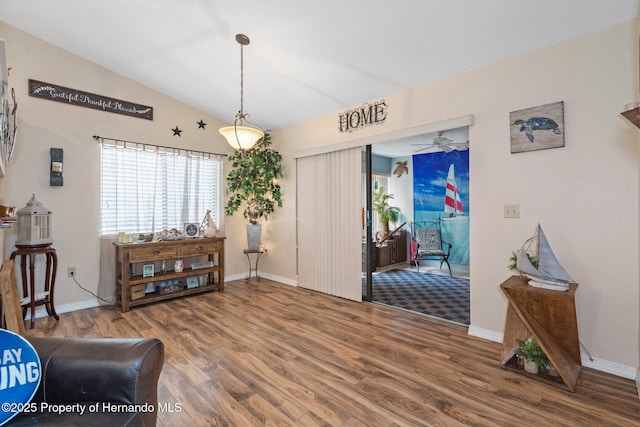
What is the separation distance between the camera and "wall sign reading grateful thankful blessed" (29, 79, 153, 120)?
335 centimetres

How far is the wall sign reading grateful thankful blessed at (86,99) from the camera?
3346 millimetres

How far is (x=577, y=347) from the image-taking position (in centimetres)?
208

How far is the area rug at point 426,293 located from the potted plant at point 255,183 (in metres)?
2.15

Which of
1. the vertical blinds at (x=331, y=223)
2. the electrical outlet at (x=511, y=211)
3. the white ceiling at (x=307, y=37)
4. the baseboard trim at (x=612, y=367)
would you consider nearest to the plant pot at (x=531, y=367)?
the baseboard trim at (x=612, y=367)

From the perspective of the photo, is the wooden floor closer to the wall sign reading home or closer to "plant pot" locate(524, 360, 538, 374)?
"plant pot" locate(524, 360, 538, 374)

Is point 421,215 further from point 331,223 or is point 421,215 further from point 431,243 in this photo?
point 331,223

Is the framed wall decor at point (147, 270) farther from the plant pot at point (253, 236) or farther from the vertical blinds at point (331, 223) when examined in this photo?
the vertical blinds at point (331, 223)

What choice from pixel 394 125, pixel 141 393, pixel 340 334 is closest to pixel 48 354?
pixel 141 393

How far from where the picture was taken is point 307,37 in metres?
2.71

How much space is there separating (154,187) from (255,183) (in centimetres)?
143

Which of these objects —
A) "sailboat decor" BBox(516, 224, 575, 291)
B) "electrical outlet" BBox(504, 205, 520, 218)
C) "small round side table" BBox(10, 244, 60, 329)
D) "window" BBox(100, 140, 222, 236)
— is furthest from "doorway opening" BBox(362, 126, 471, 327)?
"small round side table" BBox(10, 244, 60, 329)

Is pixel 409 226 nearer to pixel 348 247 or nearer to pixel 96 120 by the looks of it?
pixel 348 247

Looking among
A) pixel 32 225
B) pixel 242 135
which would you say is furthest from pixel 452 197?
pixel 32 225

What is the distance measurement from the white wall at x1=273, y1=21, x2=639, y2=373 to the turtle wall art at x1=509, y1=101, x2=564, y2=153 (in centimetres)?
5
